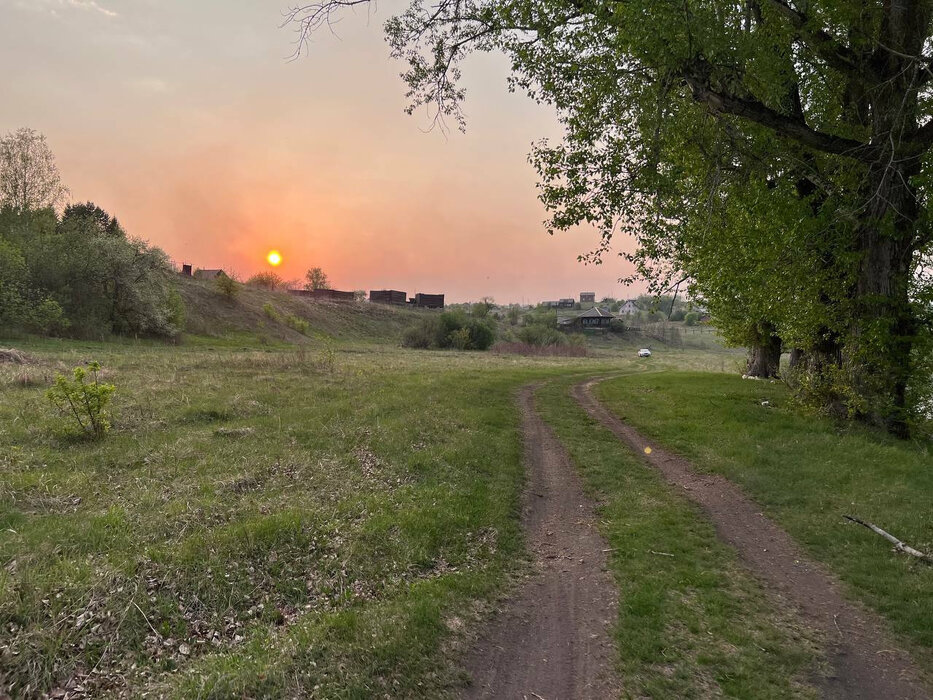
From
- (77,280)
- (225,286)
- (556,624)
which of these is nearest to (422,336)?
(225,286)

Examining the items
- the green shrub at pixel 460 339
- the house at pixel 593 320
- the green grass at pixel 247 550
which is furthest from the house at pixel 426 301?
the green grass at pixel 247 550

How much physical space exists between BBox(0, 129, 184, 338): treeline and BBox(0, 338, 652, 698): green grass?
33261mm

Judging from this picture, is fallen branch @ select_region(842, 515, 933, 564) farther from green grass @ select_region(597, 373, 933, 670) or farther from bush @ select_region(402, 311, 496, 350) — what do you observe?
bush @ select_region(402, 311, 496, 350)

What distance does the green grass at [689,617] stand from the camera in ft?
16.2

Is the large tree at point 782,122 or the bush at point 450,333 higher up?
the large tree at point 782,122

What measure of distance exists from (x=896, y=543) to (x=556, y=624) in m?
6.39

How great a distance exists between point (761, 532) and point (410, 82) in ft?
53.1

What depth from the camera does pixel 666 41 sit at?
1028 cm

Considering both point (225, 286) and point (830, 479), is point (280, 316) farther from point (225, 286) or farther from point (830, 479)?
point (830, 479)

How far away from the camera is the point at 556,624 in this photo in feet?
19.6

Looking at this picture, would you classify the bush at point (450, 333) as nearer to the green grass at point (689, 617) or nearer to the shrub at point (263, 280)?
the shrub at point (263, 280)

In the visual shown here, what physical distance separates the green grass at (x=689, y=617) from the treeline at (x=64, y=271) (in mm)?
47688

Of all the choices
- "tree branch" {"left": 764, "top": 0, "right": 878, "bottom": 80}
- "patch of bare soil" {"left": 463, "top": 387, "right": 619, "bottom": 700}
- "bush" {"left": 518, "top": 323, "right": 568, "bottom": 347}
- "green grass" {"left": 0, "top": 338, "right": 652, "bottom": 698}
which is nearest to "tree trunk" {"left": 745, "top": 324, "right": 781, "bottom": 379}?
"tree branch" {"left": 764, "top": 0, "right": 878, "bottom": 80}

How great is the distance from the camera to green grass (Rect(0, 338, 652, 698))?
195 inches
